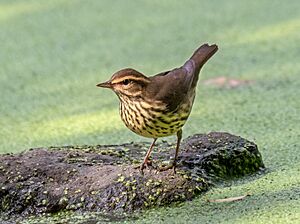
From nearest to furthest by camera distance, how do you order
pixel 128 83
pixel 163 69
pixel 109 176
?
1. pixel 109 176
2. pixel 128 83
3. pixel 163 69

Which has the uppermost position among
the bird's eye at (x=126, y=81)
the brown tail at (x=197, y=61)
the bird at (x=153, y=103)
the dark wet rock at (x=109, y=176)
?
the brown tail at (x=197, y=61)

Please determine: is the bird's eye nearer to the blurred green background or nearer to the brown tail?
the brown tail

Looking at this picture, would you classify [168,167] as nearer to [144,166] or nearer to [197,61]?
[144,166]

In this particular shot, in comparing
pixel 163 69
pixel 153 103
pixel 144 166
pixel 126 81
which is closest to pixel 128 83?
pixel 126 81

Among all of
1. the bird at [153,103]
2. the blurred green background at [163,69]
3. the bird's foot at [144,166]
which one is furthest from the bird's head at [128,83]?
the blurred green background at [163,69]

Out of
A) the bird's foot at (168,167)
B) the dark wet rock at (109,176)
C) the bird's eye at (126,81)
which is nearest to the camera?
the dark wet rock at (109,176)

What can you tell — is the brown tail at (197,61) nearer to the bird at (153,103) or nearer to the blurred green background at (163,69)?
the bird at (153,103)

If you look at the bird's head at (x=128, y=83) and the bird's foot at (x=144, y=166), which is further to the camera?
the bird's head at (x=128, y=83)
